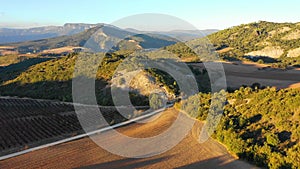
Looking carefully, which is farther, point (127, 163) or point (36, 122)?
point (36, 122)

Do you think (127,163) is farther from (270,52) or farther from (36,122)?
(270,52)

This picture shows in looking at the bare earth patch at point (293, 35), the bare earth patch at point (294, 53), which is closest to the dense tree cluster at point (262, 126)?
the bare earth patch at point (294, 53)

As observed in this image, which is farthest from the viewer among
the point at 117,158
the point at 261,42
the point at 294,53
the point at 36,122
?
the point at 261,42

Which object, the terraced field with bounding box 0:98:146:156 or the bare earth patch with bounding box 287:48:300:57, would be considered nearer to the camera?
the terraced field with bounding box 0:98:146:156

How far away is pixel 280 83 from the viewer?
4659 cm

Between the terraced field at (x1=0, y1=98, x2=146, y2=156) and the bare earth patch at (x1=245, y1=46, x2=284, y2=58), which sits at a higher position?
the bare earth patch at (x1=245, y1=46, x2=284, y2=58)

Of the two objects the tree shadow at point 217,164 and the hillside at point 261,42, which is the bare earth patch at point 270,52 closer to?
the hillside at point 261,42

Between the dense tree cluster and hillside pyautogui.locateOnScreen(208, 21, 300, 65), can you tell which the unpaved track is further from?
hillside pyautogui.locateOnScreen(208, 21, 300, 65)

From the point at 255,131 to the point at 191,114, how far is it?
777 cm

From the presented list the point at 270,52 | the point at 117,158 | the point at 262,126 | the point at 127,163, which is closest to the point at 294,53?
the point at 270,52

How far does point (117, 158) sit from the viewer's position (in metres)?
20.8

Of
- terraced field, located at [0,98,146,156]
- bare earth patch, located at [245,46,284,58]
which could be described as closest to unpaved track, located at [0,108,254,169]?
terraced field, located at [0,98,146,156]

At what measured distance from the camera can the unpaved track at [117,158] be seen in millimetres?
19672

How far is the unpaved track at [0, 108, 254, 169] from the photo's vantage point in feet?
64.5
